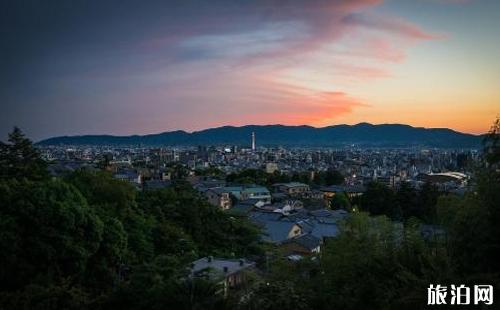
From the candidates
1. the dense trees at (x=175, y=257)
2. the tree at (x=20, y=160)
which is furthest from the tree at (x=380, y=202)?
the tree at (x=20, y=160)

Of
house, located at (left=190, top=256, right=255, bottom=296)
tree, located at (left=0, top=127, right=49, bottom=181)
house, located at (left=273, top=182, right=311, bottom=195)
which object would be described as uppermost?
tree, located at (left=0, top=127, right=49, bottom=181)

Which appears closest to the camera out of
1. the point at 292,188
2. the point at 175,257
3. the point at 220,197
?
the point at 175,257

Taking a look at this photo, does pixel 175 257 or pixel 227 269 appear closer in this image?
pixel 175 257

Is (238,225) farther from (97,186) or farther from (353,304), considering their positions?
(353,304)

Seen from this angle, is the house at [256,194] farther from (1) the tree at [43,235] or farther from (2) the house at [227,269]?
(1) the tree at [43,235]

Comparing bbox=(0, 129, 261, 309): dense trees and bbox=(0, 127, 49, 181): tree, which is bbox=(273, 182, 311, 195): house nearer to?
bbox=(0, 129, 261, 309): dense trees

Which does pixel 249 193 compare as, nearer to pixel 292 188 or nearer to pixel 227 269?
pixel 292 188

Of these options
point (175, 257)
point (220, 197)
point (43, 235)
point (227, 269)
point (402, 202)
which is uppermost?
point (43, 235)

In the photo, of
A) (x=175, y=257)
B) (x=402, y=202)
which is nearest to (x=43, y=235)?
(x=175, y=257)

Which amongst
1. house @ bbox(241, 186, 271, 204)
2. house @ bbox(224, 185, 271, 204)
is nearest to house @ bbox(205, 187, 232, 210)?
house @ bbox(224, 185, 271, 204)
